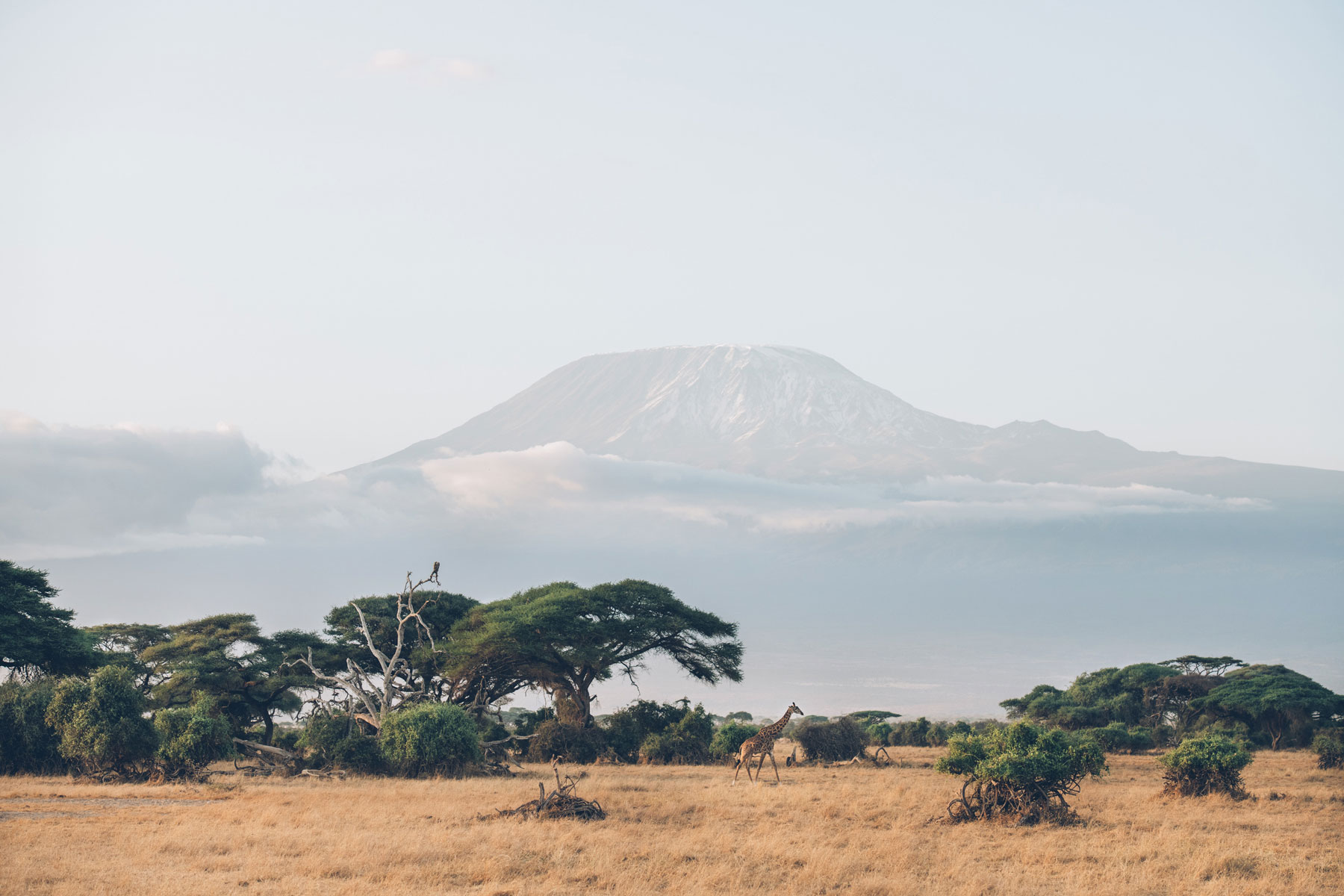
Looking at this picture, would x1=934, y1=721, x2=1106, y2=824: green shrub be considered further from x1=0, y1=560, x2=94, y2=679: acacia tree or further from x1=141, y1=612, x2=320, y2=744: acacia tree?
x1=0, y1=560, x2=94, y2=679: acacia tree

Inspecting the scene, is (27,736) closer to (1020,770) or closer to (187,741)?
(187,741)

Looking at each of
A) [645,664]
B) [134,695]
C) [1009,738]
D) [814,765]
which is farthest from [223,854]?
[645,664]

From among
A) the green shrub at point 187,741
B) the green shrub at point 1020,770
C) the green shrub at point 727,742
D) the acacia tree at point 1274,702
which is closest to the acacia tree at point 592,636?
the green shrub at point 727,742

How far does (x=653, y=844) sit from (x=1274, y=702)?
1489 inches

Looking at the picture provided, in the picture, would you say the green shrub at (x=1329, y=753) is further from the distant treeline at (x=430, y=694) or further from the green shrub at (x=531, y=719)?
the green shrub at (x=531, y=719)

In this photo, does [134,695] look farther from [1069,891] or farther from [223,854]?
[1069,891]

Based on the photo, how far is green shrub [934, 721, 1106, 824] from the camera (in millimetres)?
20906

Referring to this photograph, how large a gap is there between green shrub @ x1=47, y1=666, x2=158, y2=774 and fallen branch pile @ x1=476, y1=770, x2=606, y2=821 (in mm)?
12277

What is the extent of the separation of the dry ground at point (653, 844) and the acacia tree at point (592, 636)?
1188cm

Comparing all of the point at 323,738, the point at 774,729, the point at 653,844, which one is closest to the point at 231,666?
the point at 323,738

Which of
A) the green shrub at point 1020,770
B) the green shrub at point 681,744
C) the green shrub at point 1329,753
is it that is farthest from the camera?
the green shrub at point 681,744

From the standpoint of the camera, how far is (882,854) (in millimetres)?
17719

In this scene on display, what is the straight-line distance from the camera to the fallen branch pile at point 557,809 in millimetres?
21219

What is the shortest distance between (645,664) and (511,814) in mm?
21867
